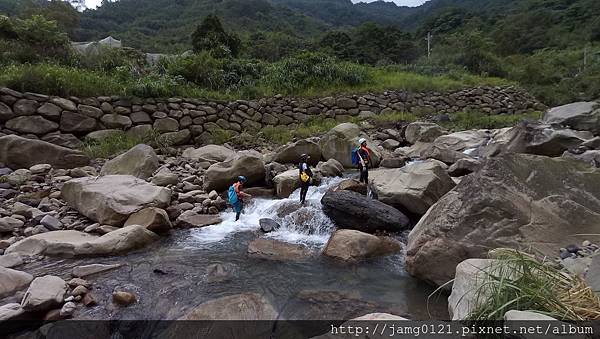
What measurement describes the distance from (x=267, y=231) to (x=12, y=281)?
3.98m

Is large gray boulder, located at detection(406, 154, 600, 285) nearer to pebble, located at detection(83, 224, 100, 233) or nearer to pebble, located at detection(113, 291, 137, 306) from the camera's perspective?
pebble, located at detection(113, 291, 137, 306)

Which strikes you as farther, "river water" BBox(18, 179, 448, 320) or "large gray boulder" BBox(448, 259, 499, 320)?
"river water" BBox(18, 179, 448, 320)

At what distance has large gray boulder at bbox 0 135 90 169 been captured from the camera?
9.25 m

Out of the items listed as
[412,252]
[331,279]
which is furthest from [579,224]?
[331,279]

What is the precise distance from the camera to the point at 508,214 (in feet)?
15.3

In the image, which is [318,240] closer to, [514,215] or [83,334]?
[514,215]

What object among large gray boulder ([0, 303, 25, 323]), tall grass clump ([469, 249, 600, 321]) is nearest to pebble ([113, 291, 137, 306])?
large gray boulder ([0, 303, 25, 323])

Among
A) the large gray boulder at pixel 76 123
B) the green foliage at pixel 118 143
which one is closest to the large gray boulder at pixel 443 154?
the green foliage at pixel 118 143

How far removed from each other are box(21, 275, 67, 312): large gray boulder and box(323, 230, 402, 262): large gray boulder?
3.67 metres

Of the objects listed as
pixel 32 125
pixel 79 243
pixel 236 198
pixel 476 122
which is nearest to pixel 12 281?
pixel 79 243

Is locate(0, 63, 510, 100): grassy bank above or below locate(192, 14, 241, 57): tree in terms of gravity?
below

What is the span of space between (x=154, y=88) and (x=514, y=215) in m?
12.2

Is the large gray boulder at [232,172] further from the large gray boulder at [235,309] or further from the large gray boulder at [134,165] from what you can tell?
the large gray boulder at [235,309]

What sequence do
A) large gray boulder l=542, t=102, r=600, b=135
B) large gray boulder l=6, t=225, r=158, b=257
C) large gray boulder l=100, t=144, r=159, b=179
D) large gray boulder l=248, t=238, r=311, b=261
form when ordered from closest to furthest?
1. large gray boulder l=6, t=225, r=158, b=257
2. large gray boulder l=248, t=238, r=311, b=261
3. large gray boulder l=100, t=144, r=159, b=179
4. large gray boulder l=542, t=102, r=600, b=135
